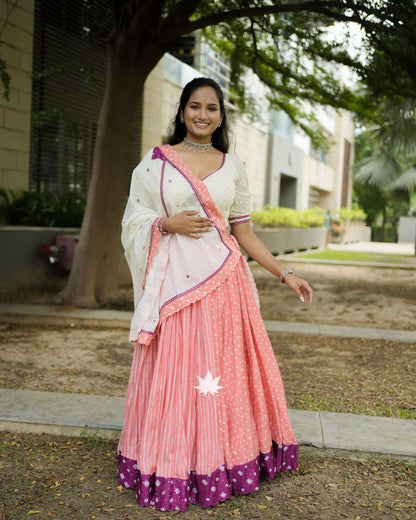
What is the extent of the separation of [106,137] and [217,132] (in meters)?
4.73

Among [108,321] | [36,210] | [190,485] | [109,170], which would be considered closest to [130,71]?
[109,170]

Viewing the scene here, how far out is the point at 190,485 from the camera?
2.52 m

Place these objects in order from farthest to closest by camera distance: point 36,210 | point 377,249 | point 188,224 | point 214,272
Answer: point 377,249, point 36,210, point 214,272, point 188,224

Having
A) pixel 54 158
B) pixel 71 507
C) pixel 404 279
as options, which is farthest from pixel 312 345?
pixel 404 279

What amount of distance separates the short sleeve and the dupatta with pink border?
0.18 m

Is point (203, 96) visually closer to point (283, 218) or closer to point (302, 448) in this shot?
point (302, 448)

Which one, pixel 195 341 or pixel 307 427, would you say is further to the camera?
pixel 307 427

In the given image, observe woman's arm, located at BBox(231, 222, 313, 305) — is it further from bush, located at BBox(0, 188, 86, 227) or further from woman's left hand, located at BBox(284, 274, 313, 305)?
bush, located at BBox(0, 188, 86, 227)

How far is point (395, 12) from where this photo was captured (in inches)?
233

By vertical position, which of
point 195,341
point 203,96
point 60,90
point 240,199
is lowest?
point 195,341

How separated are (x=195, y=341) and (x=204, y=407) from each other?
29 cm

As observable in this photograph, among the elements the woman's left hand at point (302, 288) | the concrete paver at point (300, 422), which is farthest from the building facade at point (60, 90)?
the woman's left hand at point (302, 288)

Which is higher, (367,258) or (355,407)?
(367,258)

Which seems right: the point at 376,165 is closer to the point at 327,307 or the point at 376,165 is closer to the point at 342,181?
the point at 342,181
